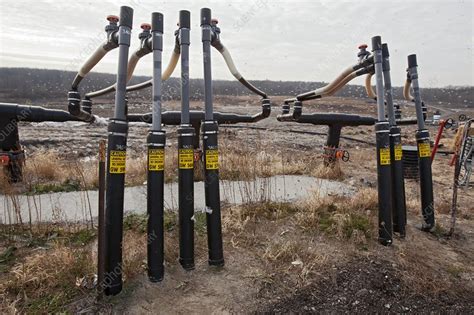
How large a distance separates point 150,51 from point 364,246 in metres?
2.64

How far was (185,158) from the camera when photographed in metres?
2.55

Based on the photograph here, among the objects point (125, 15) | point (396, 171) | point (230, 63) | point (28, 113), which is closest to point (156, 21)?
point (125, 15)

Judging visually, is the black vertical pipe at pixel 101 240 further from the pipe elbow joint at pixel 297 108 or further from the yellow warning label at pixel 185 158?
the pipe elbow joint at pixel 297 108

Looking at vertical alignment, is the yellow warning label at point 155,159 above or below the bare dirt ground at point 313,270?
above

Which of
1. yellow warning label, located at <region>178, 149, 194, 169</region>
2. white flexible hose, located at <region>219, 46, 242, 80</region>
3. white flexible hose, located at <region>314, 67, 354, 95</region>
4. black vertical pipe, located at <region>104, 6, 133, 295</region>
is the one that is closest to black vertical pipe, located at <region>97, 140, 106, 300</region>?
black vertical pipe, located at <region>104, 6, 133, 295</region>

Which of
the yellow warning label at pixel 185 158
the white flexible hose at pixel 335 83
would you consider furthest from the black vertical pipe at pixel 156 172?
the white flexible hose at pixel 335 83

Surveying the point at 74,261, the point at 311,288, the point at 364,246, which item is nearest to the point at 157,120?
the point at 74,261

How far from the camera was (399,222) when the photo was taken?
11.2ft

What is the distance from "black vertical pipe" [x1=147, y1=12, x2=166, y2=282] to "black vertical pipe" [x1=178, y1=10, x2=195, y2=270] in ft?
0.58

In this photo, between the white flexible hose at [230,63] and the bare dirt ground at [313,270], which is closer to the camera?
the bare dirt ground at [313,270]

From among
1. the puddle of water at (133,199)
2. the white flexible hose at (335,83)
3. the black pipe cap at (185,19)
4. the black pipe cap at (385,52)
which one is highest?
the black pipe cap at (185,19)

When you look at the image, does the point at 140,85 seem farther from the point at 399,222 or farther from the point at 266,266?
the point at 399,222

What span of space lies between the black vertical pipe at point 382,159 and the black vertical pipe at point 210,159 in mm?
1585

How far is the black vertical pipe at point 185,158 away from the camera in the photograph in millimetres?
2553
